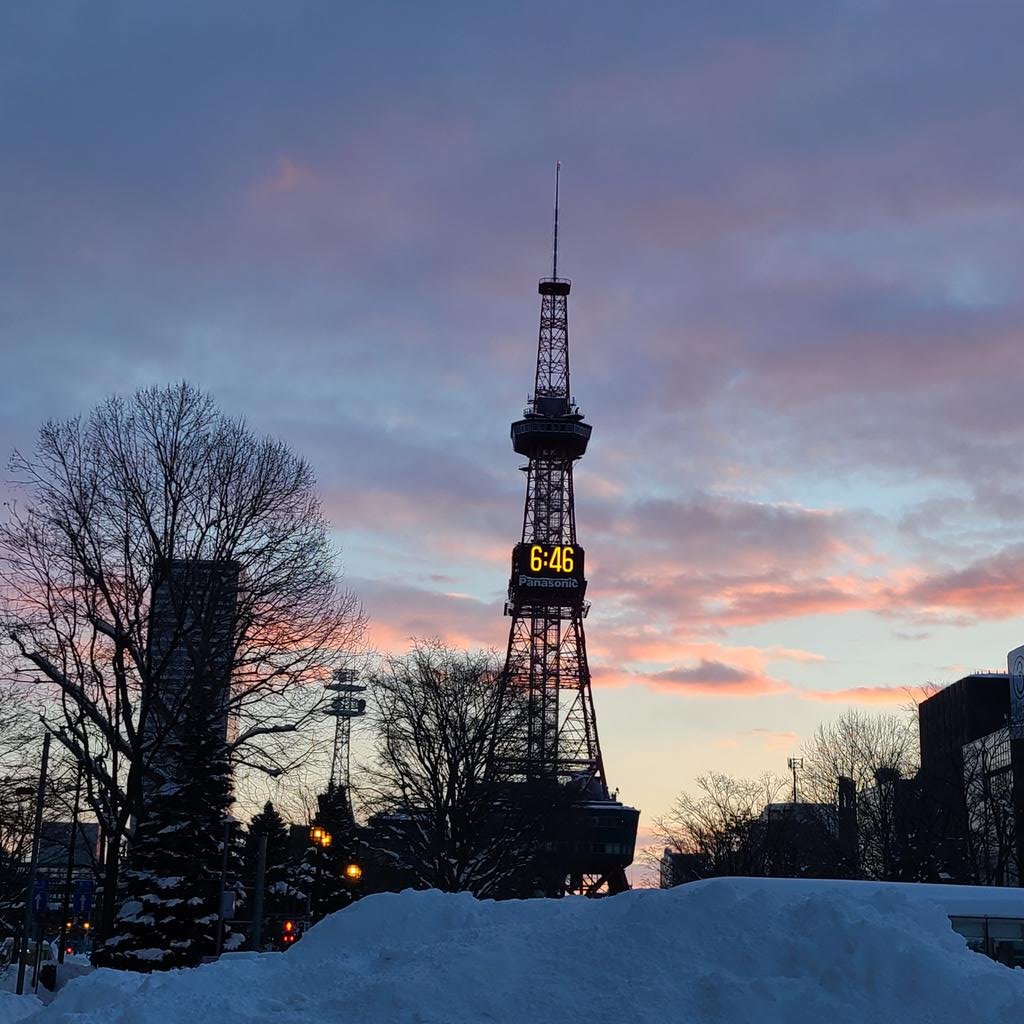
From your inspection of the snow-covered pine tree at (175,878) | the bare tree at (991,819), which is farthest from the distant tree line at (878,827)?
the snow-covered pine tree at (175,878)

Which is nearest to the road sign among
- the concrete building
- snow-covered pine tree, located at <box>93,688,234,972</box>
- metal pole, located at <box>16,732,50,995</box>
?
snow-covered pine tree, located at <box>93,688,234,972</box>

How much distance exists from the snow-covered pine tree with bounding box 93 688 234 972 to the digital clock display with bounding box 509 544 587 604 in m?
84.2

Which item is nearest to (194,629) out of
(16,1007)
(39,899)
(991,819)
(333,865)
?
(16,1007)

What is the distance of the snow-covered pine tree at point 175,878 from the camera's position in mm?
34750

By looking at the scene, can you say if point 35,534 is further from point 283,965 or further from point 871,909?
point 871,909

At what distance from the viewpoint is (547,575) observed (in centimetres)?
12075

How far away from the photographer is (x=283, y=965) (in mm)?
14523

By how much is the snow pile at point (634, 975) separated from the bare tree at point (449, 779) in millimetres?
34422

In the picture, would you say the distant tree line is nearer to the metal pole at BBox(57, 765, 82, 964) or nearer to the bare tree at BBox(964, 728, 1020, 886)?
the bare tree at BBox(964, 728, 1020, 886)

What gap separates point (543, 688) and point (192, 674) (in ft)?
278

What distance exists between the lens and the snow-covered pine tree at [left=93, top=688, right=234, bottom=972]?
34750 mm

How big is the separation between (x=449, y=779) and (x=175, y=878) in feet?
50.9

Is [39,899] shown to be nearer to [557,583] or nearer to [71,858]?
[71,858]

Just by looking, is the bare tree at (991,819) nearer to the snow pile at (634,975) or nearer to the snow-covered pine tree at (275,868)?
the snow-covered pine tree at (275,868)
